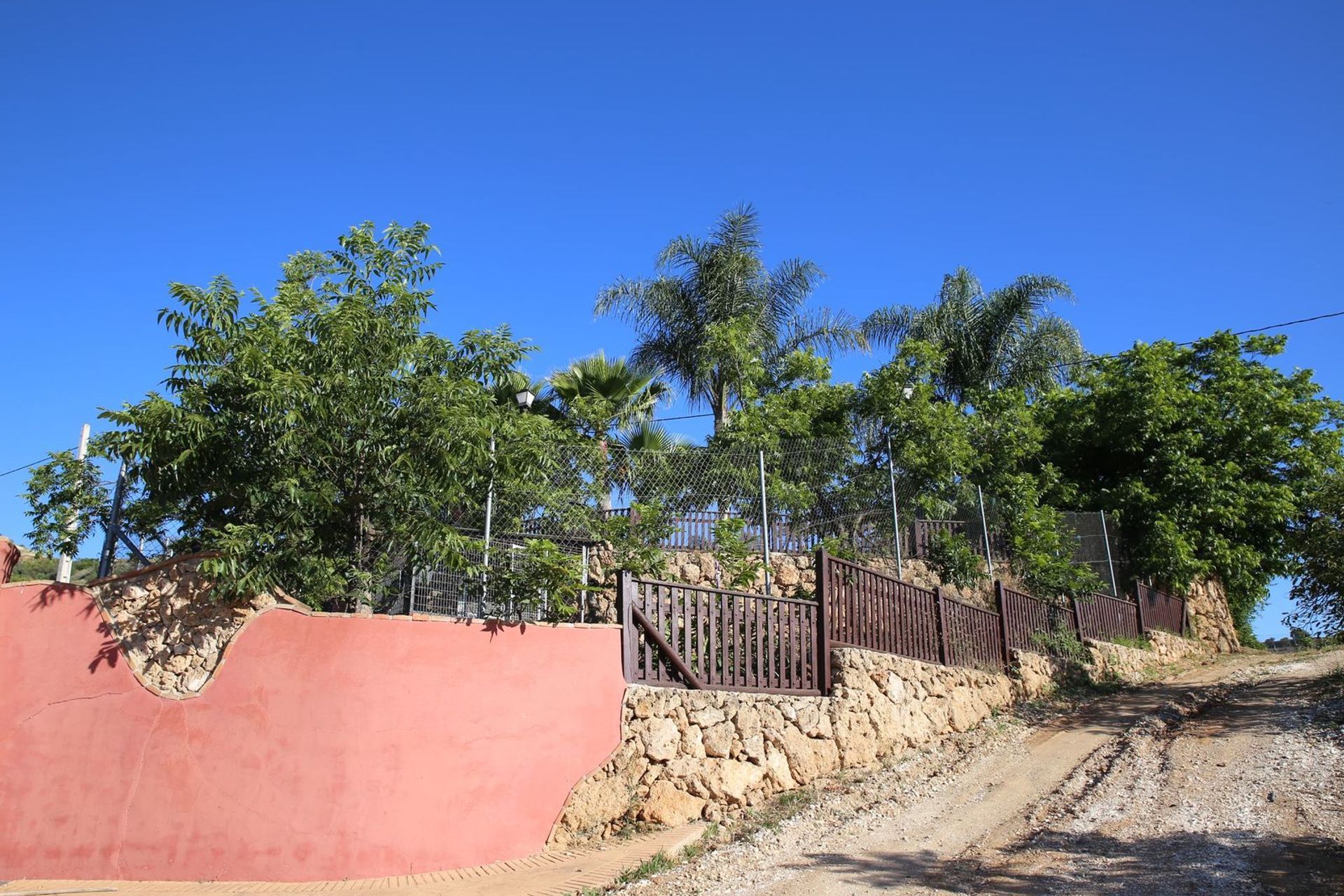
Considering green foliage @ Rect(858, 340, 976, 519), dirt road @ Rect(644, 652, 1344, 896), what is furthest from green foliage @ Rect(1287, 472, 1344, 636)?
green foliage @ Rect(858, 340, 976, 519)

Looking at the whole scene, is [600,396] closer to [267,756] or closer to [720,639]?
[720,639]

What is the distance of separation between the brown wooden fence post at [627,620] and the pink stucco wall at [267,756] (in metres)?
1.12

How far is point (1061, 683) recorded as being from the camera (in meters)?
13.6

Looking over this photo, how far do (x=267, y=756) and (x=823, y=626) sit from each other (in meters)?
5.43

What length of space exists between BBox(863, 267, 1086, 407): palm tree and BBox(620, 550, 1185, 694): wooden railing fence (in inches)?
427

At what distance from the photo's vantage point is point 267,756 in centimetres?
668

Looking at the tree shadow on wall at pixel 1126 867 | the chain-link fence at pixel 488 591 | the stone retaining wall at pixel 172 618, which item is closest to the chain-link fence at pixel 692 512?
the chain-link fence at pixel 488 591

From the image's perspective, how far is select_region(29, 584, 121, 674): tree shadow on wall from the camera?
6848 millimetres

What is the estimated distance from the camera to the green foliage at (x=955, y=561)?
44.1 feet

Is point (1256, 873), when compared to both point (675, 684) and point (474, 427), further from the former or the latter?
point (474, 427)

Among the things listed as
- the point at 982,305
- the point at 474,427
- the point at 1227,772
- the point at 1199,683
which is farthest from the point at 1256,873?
the point at 982,305

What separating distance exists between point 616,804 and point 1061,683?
8885 mm

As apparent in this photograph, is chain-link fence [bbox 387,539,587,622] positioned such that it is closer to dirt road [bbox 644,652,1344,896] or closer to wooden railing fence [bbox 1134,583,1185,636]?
dirt road [bbox 644,652,1344,896]

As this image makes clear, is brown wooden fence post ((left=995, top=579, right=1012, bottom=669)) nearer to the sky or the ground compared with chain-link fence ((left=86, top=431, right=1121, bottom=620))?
nearer to the ground
